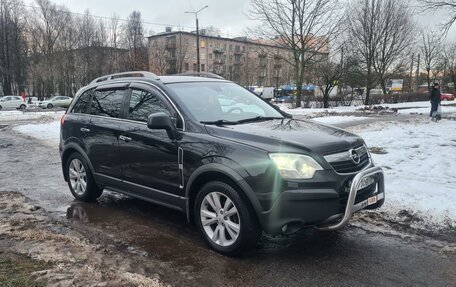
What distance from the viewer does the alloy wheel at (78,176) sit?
20.7ft

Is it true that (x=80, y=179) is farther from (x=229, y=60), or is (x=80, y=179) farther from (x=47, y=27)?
(x=229, y=60)

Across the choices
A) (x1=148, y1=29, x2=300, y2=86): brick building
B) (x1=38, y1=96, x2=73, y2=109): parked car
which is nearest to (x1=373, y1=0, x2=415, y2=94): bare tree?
(x1=148, y1=29, x2=300, y2=86): brick building

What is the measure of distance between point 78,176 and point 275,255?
3557 millimetres

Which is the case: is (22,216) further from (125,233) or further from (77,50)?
(77,50)

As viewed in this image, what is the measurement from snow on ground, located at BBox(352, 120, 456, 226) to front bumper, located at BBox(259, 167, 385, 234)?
1932 millimetres

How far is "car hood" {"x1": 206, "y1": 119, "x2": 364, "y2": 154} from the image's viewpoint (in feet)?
12.9

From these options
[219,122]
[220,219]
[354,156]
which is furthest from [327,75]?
[220,219]

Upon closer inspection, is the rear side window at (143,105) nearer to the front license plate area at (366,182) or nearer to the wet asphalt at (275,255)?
the wet asphalt at (275,255)

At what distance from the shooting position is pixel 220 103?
5.17 metres

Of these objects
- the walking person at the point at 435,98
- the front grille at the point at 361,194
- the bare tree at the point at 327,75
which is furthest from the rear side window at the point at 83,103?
the bare tree at the point at 327,75

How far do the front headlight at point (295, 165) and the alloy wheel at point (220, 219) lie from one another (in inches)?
26.0

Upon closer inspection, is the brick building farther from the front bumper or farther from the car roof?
the front bumper

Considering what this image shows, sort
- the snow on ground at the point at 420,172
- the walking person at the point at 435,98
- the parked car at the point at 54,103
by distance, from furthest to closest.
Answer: the parked car at the point at 54,103, the walking person at the point at 435,98, the snow on ground at the point at 420,172

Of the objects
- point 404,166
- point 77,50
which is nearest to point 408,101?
point 404,166
